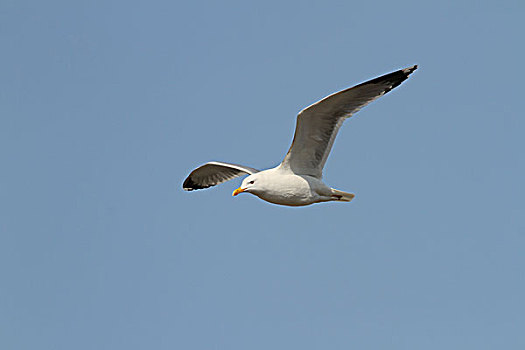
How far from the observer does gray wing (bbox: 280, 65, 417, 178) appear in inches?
457

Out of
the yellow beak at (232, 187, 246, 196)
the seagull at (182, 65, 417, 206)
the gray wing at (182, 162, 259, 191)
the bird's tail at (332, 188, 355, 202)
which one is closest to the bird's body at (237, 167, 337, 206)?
the seagull at (182, 65, 417, 206)

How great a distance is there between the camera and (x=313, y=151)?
41.0 ft

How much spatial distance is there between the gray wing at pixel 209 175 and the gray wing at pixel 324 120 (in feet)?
10.3

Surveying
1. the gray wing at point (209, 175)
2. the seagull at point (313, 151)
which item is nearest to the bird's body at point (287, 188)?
the seagull at point (313, 151)

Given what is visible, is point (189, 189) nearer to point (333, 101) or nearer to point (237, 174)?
point (237, 174)

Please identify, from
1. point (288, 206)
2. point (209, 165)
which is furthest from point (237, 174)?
point (288, 206)

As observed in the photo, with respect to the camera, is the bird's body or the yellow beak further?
the yellow beak

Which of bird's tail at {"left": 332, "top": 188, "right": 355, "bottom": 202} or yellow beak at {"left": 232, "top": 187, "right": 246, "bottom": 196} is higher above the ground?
yellow beak at {"left": 232, "top": 187, "right": 246, "bottom": 196}

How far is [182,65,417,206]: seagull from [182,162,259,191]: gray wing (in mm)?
3065

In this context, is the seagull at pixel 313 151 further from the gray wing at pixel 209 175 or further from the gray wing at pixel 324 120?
the gray wing at pixel 209 175

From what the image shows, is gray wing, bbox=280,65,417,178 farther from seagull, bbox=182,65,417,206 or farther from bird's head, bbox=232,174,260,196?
bird's head, bbox=232,174,260,196

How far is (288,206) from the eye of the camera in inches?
502

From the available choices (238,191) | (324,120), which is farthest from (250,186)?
(324,120)

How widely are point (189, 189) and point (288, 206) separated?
4.49 metres
